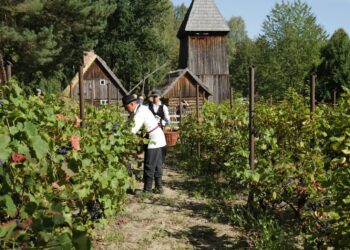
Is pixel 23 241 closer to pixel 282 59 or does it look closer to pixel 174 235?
pixel 174 235

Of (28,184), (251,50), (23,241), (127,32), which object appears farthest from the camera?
(251,50)

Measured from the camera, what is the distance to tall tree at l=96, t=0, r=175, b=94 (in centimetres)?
3981

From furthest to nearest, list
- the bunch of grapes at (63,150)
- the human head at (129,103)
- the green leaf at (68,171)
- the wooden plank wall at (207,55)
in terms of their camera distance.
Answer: the wooden plank wall at (207,55) < the human head at (129,103) < the bunch of grapes at (63,150) < the green leaf at (68,171)

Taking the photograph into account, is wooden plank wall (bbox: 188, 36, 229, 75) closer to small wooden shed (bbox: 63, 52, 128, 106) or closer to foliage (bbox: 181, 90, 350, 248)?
small wooden shed (bbox: 63, 52, 128, 106)

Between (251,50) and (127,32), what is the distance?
1130 inches

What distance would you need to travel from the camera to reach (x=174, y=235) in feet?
16.4

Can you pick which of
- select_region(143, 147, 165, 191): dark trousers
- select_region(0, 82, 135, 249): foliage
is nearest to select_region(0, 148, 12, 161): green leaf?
select_region(0, 82, 135, 249): foliage

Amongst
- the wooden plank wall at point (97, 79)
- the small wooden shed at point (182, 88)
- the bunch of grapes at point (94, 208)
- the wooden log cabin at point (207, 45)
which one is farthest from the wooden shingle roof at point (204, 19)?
the bunch of grapes at point (94, 208)

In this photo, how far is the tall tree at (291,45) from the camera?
123ft

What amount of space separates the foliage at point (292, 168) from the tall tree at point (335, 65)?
56.8ft

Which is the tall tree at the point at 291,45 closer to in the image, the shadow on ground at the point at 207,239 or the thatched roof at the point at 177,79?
the thatched roof at the point at 177,79

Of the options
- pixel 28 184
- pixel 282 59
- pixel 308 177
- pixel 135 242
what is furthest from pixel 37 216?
pixel 282 59

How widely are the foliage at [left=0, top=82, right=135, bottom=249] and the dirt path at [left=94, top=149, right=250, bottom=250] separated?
0.68m

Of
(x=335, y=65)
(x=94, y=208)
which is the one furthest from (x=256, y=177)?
(x=335, y=65)
